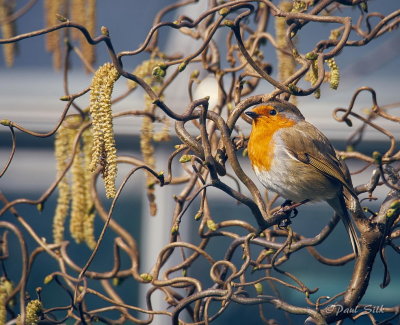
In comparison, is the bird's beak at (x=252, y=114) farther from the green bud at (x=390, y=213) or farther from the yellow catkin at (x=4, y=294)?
the yellow catkin at (x=4, y=294)

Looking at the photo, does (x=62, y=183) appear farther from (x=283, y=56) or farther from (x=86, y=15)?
(x=283, y=56)

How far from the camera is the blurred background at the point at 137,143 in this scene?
3.54 metres

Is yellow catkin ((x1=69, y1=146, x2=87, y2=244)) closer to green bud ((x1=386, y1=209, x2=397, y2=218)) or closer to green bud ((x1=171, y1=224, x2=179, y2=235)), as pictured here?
green bud ((x1=171, y1=224, x2=179, y2=235))

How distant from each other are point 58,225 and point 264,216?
2.41 feet

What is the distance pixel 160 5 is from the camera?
14.4ft

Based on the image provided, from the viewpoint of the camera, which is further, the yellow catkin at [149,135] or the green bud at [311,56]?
the yellow catkin at [149,135]

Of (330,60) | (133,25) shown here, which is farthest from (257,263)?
(133,25)

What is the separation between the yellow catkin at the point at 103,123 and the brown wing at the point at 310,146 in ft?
2.81

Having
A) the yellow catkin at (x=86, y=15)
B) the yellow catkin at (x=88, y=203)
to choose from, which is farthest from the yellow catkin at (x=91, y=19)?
the yellow catkin at (x=88, y=203)

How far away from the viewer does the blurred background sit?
354 cm

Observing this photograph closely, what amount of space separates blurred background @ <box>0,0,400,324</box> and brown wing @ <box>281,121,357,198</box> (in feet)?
3.84

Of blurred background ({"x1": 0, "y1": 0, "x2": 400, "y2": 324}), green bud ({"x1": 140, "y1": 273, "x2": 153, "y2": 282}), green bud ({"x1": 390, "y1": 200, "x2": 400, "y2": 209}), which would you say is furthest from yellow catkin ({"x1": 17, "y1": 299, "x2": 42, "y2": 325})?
blurred background ({"x1": 0, "y1": 0, "x2": 400, "y2": 324})

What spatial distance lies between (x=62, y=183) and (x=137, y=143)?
2430mm

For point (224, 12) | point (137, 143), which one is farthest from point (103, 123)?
point (137, 143)
